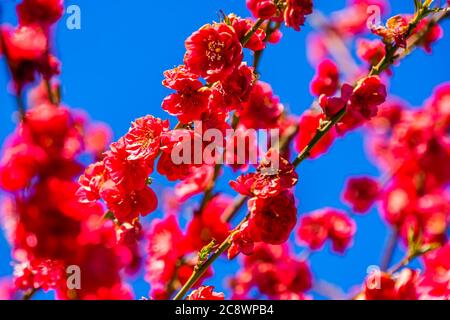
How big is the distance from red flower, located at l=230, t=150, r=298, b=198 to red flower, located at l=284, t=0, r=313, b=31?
49 cm

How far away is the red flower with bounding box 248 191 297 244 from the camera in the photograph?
1862 mm

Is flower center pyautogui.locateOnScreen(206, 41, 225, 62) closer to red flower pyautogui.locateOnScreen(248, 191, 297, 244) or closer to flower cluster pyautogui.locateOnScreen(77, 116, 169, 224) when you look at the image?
flower cluster pyautogui.locateOnScreen(77, 116, 169, 224)

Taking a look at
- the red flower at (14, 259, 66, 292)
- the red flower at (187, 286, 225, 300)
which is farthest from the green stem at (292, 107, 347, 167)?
the red flower at (14, 259, 66, 292)

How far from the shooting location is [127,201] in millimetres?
2004

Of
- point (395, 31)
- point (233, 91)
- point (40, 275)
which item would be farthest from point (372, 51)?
point (40, 275)

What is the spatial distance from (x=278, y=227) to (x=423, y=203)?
2040 mm

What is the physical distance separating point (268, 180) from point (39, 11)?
1.45m

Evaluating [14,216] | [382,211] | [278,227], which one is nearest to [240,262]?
[382,211]

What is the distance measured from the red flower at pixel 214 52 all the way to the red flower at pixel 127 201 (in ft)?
1.46

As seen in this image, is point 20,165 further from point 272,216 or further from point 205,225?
point 272,216

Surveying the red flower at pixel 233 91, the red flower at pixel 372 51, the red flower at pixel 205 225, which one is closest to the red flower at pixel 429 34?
the red flower at pixel 372 51

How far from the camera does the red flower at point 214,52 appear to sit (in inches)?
73.3

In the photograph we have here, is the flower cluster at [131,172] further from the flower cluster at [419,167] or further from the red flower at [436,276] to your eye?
the flower cluster at [419,167]
